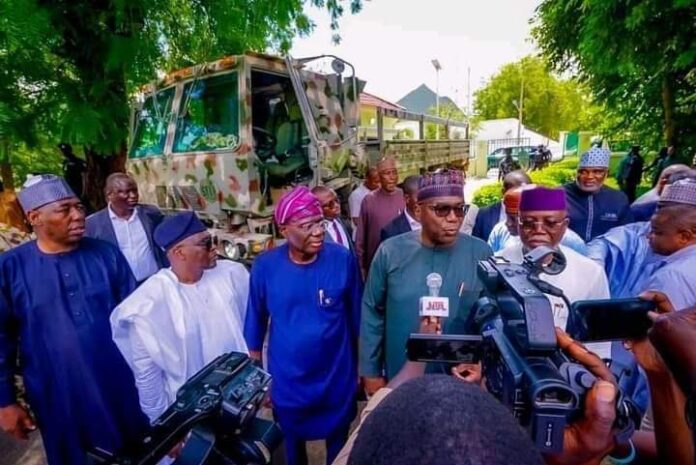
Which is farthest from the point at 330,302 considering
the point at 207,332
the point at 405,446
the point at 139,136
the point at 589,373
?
the point at 139,136

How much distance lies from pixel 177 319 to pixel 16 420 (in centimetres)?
86

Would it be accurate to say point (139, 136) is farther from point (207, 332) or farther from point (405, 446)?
point (405, 446)

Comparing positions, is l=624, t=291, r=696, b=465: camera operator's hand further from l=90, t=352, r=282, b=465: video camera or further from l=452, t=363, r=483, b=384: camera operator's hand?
l=90, t=352, r=282, b=465: video camera

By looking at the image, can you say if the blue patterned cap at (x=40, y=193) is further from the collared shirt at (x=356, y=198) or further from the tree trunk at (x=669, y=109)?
the tree trunk at (x=669, y=109)

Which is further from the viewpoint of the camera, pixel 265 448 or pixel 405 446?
pixel 265 448

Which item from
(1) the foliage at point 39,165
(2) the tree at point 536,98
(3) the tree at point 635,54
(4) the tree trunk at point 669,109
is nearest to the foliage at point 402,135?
(3) the tree at point 635,54

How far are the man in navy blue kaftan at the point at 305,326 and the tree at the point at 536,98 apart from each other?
1851 inches

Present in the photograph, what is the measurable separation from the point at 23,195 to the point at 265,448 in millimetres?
1646

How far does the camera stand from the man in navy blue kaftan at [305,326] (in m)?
2.11

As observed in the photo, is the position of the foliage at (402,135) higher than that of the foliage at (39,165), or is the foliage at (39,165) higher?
the foliage at (402,135)

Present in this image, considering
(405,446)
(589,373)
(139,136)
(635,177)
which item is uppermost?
(139,136)

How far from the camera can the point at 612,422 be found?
2.60ft

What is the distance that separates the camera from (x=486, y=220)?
3.72m

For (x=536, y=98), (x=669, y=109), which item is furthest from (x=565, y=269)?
(x=536, y=98)
